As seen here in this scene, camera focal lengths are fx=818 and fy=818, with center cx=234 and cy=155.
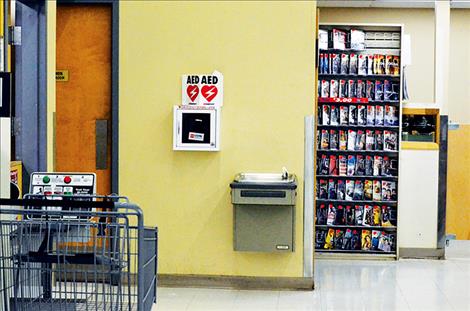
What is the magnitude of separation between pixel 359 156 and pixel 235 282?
8.35 ft

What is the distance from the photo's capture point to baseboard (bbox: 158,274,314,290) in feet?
22.4

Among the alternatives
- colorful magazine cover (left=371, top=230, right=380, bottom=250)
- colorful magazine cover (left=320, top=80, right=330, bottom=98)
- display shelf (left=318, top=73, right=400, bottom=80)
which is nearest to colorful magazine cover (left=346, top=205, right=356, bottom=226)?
colorful magazine cover (left=371, top=230, right=380, bottom=250)

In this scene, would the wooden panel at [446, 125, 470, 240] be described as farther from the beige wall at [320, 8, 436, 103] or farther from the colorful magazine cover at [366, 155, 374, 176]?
the colorful magazine cover at [366, 155, 374, 176]

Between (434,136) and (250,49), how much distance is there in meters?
2.77

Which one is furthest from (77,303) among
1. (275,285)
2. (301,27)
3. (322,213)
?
(322,213)

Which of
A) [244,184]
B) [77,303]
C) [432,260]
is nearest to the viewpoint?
[77,303]

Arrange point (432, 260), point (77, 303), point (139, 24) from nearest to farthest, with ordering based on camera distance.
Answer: point (77, 303) → point (139, 24) → point (432, 260)

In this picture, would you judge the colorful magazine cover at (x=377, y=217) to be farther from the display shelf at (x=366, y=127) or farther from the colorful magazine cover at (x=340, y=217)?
the display shelf at (x=366, y=127)

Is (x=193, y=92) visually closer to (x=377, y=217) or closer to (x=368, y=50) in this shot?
(x=368, y=50)

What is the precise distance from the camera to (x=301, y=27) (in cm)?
681

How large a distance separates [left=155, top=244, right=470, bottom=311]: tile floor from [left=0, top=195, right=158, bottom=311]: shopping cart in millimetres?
2433

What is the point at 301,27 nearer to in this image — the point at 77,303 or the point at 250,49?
the point at 250,49

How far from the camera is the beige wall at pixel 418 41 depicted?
37.4ft

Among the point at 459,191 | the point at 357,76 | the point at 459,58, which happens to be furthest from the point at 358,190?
the point at 459,58
